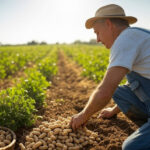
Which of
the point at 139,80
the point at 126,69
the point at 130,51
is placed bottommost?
the point at 139,80

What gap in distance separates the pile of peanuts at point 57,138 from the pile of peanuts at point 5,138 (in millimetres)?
164

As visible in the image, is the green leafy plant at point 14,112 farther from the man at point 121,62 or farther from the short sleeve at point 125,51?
the short sleeve at point 125,51

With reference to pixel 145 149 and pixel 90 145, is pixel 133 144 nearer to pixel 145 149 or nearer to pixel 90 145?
pixel 145 149

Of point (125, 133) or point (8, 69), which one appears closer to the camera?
point (125, 133)

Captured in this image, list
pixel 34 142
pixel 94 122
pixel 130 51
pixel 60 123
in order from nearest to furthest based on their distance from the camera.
Answer: pixel 130 51, pixel 34 142, pixel 60 123, pixel 94 122

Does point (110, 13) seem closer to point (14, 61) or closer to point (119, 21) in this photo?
point (119, 21)

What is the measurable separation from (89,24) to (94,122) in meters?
1.60

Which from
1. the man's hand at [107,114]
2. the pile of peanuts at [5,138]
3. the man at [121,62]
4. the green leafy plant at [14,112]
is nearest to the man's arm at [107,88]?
the man at [121,62]

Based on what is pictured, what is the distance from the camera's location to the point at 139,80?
2.89 meters

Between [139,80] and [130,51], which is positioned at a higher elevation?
[130,51]

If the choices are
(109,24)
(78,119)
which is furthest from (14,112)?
(109,24)

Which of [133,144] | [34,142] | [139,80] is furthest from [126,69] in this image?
[34,142]

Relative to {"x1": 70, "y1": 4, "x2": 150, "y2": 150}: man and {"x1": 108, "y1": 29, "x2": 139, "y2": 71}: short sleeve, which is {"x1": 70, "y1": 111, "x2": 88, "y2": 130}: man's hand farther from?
{"x1": 108, "y1": 29, "x2": 139, "y2": 71}: short sleeve

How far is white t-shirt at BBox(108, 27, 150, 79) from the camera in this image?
238 cm
